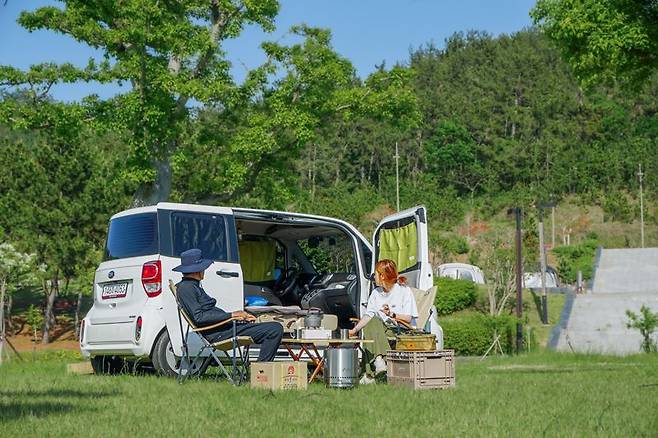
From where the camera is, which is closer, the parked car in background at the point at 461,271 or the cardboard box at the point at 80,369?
the cardboard box at the point at 80,369

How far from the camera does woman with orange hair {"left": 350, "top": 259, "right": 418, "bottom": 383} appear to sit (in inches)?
430

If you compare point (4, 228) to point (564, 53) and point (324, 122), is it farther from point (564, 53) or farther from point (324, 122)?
point (564, 53)

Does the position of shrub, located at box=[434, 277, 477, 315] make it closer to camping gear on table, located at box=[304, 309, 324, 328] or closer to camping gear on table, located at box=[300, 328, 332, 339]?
camping gear on table, located at box=[304, 309, 324, 328]

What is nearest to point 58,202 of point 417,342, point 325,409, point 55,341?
point 55,341

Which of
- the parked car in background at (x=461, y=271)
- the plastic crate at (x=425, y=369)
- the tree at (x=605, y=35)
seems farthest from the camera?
the parked car in background at (x=461, y=271)

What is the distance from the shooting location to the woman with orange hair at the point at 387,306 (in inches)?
430

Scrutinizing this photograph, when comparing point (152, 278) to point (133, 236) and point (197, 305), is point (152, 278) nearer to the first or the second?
point (133, 236)

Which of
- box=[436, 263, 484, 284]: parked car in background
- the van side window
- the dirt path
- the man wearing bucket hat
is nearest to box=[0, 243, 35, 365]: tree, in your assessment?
the dirt path

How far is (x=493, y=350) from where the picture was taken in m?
25.4

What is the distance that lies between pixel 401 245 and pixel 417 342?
230 centimetres

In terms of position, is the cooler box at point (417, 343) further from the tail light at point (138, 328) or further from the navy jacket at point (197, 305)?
the tail light at point (138, 328)

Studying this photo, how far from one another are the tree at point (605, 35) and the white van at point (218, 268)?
15.7ft

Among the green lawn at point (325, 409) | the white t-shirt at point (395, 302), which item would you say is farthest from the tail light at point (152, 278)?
the white t-shirt at point (395, 302)

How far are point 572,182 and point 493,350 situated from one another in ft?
181
